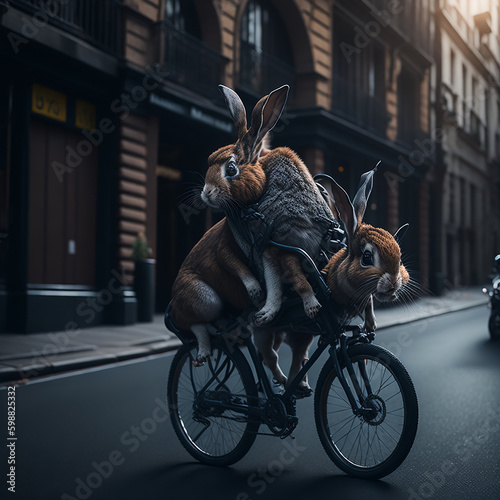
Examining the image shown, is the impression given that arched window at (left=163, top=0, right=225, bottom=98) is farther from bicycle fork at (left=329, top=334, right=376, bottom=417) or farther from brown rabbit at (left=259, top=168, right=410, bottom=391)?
bicycle fork at (left=329, top=334, right=376, bottom=417)

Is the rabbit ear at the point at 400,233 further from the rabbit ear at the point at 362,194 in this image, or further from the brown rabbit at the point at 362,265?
the rabbit ear at the point at 362,194

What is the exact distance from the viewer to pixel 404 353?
9.46m

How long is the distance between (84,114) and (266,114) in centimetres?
1033

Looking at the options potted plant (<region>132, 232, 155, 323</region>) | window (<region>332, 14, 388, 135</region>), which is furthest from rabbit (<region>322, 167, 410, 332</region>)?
window (<region>332, 14, 388, 135</region>)

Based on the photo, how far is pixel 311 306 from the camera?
135 inches

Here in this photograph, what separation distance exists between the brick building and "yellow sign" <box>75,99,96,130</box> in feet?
0.12

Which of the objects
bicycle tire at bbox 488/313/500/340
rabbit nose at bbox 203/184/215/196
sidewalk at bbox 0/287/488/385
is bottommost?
sidewalk at bbox 0/287/488/385

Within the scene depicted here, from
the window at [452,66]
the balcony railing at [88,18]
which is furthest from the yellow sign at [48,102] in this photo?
the window at [452,66]

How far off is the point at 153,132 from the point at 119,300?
3.72m

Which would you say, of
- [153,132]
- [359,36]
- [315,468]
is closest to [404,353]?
[315,468]

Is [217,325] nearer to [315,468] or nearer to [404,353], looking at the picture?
[315,468]

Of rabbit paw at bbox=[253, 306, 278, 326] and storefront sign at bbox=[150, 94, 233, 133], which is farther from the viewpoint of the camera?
storefront sign at bbox=[150, 94, 233, 133]

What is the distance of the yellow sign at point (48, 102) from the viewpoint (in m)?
12.0

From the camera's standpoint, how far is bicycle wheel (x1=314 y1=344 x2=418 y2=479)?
341 cm
